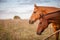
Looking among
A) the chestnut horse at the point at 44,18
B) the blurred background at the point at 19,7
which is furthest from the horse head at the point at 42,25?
the blurred background at the point at 19,7

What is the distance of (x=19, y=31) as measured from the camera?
2.86 meters

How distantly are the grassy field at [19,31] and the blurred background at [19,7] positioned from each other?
4.6 inches

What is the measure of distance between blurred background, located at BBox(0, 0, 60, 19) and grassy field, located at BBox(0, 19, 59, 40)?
12 cm

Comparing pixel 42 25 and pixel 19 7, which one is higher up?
pixel 19 7

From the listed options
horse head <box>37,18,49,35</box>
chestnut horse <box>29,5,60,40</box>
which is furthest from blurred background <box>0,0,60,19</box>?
horse head <box>37,18,49,35</box>

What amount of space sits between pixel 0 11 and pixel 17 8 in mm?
322

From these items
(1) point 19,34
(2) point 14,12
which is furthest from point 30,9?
(1) point 19,34

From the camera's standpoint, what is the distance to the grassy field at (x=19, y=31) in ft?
9.25

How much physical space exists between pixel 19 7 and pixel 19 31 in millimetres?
442

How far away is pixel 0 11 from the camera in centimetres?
291

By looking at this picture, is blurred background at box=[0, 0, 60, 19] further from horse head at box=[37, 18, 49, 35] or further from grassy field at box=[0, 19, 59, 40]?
horse head at box=[37, 18, 49, 35]

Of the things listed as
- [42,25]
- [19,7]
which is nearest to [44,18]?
[42,25]

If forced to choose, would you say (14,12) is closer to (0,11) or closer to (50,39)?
(0,11)

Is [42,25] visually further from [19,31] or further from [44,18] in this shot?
[19,31]
